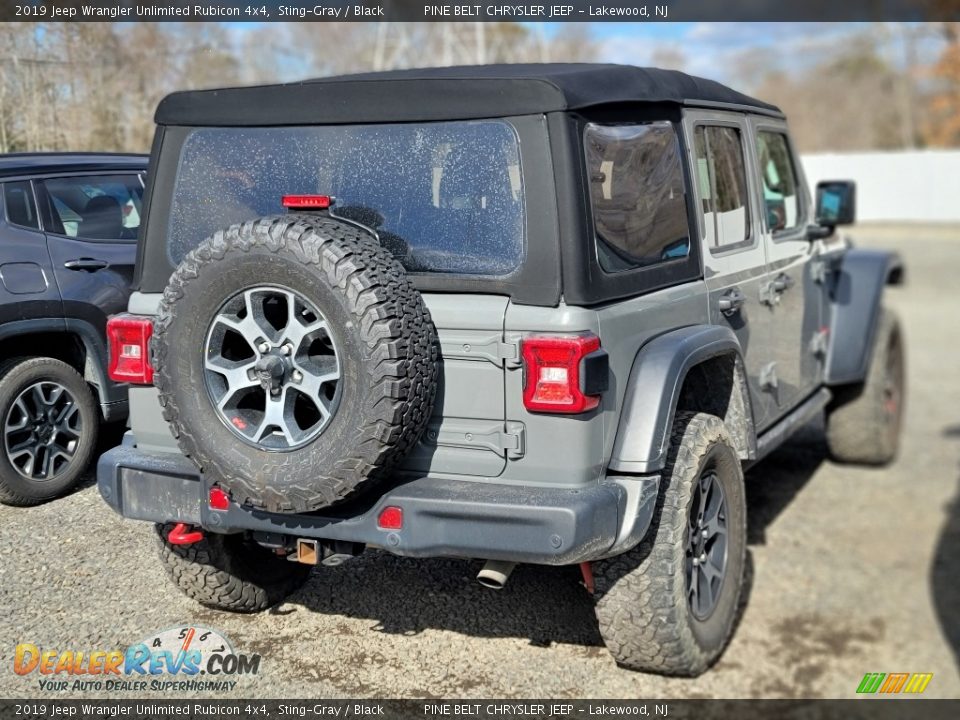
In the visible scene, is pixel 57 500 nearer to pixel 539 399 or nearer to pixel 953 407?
pixel 539 399

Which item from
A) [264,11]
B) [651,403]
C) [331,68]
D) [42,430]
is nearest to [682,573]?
[651,403]

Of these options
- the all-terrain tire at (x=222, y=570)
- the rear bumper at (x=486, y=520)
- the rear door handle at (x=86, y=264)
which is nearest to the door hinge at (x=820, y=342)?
the rear bumper at (x=486, y=520)

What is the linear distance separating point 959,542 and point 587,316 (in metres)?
2.61

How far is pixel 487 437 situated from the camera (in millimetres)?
3107

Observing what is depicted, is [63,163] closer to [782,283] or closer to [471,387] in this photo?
[471,387]

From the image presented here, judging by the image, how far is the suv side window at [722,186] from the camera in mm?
4016

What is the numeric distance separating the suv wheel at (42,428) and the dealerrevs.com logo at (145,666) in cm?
140

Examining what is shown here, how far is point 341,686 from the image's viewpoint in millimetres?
3525

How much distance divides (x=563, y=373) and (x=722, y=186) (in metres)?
1.70

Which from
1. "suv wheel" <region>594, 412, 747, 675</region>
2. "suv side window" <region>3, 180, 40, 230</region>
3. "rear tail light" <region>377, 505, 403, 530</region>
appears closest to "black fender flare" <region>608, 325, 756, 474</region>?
"suv wheel" <region>594, 412, 747, 675</region>

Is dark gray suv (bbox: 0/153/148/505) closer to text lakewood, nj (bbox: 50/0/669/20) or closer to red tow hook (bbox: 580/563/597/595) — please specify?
red tow hook (bbox: 580/563/597/595)

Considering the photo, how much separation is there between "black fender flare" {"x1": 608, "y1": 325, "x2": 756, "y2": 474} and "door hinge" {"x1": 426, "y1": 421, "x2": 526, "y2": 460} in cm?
33

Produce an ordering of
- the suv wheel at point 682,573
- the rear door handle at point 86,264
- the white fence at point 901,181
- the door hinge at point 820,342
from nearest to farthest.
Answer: the suv wheel at point 682,573
the rear door handle at point 86,264
the door hinge at point 820,342
the white fence at point 901,181

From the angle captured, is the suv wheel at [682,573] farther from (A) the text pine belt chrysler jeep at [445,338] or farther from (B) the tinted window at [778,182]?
(B) the tinted window at [778,182]
